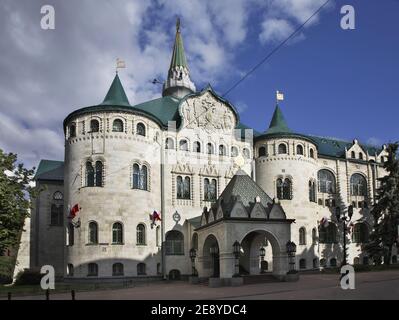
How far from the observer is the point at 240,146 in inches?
1822

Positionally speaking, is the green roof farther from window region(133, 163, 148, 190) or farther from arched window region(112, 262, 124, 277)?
arched window region(112, 262, 124, 277)

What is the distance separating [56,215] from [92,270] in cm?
1137

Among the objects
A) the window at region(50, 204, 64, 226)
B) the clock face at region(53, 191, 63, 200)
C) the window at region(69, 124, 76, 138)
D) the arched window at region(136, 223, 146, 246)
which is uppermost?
the window at region(69, 124, 76, 138)

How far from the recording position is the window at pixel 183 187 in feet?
139

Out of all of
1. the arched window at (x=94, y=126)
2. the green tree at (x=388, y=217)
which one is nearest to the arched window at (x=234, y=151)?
the arched window at (x=94, y=126)

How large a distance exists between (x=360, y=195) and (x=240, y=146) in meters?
17.6

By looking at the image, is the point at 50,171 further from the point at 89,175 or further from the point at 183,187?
the point at 183,187

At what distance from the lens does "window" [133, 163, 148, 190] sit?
39.3m

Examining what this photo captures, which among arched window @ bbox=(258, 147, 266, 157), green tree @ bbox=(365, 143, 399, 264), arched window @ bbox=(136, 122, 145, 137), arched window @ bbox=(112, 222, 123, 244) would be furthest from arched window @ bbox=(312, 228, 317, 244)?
arched window @ bbox=(136, 122, 145, 137)

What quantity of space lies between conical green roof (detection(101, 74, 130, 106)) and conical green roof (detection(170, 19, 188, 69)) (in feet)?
55.2

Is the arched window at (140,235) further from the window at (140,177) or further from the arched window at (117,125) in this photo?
the arched window at (117,125)

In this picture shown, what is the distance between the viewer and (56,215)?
45.9 m

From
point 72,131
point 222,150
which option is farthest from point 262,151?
point 72,131
